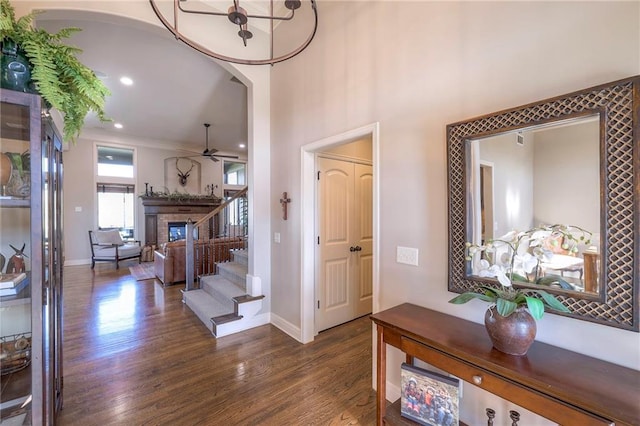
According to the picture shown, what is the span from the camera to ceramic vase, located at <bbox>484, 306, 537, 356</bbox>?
120cm

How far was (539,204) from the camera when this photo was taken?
4.50ft

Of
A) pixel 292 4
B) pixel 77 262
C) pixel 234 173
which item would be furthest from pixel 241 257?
pixel 234 173

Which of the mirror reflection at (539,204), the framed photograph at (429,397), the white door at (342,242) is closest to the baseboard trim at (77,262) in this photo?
the white door at (342,242)

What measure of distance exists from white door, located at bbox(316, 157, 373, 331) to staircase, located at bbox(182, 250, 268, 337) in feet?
2.89

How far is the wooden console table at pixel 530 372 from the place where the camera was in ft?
3.12

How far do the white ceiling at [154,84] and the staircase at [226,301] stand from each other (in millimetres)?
2993

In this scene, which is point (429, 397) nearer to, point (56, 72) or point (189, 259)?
point (56, 72)

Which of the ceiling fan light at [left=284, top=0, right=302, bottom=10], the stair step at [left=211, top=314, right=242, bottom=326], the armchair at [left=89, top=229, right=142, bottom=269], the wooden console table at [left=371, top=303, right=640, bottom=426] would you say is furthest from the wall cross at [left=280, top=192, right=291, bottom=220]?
the armchair at [left=89, top=229, right=142, bottom=269]

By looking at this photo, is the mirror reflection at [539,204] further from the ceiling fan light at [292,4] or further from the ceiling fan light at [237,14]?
the ceiling fan light at [237,14]

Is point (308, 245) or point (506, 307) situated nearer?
point (506, 307)

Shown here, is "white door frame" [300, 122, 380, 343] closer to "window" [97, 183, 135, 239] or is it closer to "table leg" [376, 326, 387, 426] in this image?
"table leg" [376, 326, 387, 426]

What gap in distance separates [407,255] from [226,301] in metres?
2.72

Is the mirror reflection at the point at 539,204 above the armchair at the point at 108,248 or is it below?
above

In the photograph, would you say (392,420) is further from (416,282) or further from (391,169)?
(391,169)
